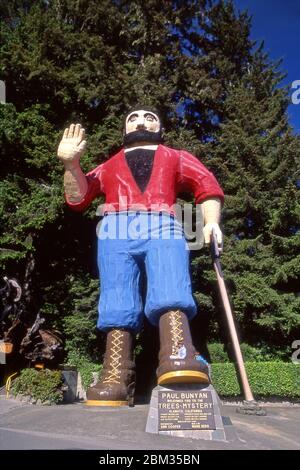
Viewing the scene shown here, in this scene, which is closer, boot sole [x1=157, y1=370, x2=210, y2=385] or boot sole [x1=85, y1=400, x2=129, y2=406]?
boot sole [x1=157, y1=370, x2=210, y2=385]

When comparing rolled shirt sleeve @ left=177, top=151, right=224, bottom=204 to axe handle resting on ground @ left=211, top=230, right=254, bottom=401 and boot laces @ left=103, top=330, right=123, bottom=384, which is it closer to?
axe handle resting on ground @ left=211, top=230, right=254, bottom=401

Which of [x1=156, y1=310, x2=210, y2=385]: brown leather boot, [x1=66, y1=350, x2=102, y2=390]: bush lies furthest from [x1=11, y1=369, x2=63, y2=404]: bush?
[x1=156, y1=310, x2=210, y2=385]: brown leather boot

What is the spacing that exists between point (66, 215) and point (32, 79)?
413 cm

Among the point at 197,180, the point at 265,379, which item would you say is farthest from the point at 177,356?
the point at 265,379

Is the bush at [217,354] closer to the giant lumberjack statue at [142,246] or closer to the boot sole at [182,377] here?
the giant lumberjack statue at [142,246]

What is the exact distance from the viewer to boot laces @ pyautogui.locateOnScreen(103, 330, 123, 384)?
376 cm

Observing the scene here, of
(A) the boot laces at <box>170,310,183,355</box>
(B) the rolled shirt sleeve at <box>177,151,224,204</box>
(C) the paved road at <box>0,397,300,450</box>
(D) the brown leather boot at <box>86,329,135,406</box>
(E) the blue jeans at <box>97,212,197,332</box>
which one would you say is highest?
(B) the rolled shirt sleeve at <box>177,151,224,204</box>

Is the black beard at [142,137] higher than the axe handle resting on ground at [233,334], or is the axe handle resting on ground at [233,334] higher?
the black beard at [142,137]

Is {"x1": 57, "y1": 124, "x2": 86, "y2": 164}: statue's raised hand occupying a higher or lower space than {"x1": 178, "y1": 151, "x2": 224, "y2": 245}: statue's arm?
higher

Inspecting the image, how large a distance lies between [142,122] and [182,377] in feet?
9.04

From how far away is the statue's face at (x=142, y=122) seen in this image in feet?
15.2

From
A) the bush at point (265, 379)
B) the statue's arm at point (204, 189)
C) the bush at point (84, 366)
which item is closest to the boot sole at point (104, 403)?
the statue's arm at point (204, 189)

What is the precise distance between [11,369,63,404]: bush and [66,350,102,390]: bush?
225cm
